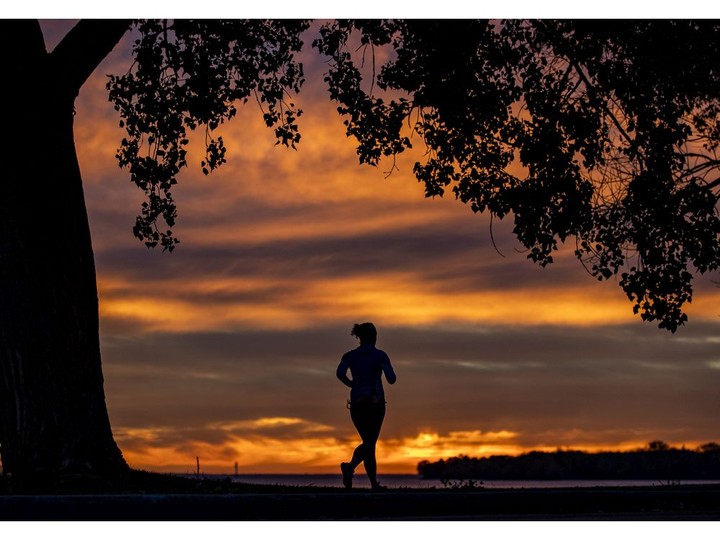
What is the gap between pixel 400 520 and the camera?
953 cm

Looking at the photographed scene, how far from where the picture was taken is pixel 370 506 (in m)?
9.88

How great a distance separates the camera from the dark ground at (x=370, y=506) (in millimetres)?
9508

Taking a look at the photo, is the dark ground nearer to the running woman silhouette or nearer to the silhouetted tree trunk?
the running woman silhouette

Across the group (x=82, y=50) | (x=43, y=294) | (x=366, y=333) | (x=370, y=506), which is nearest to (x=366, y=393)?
(x=366, y=333)

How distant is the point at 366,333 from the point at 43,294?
3.72 meters

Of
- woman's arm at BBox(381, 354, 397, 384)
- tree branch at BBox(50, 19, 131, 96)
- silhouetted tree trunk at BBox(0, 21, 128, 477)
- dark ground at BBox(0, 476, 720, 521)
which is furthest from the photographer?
tree branch at BBox(50, 19, 131, 96)

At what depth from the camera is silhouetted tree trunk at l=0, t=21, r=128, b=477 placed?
42.6ft

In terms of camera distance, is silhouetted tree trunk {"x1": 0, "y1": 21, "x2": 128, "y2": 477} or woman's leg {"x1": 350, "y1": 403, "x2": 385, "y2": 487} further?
silhouetted tree trunk {"x1": 0, "y1": 21, "x2": 128, "y2": 477}

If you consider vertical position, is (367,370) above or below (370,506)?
above

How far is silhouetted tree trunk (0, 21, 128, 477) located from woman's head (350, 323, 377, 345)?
10.5 ft

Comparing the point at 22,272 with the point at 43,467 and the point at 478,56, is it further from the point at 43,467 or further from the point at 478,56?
the point at 478,56

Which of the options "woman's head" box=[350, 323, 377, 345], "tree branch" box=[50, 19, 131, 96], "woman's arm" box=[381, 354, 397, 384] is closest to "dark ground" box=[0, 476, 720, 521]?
"woman's arm" box=[381, 354, 397, 384]

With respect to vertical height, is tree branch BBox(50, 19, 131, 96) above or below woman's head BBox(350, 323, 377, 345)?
above

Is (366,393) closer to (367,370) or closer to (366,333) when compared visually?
(367,370)
